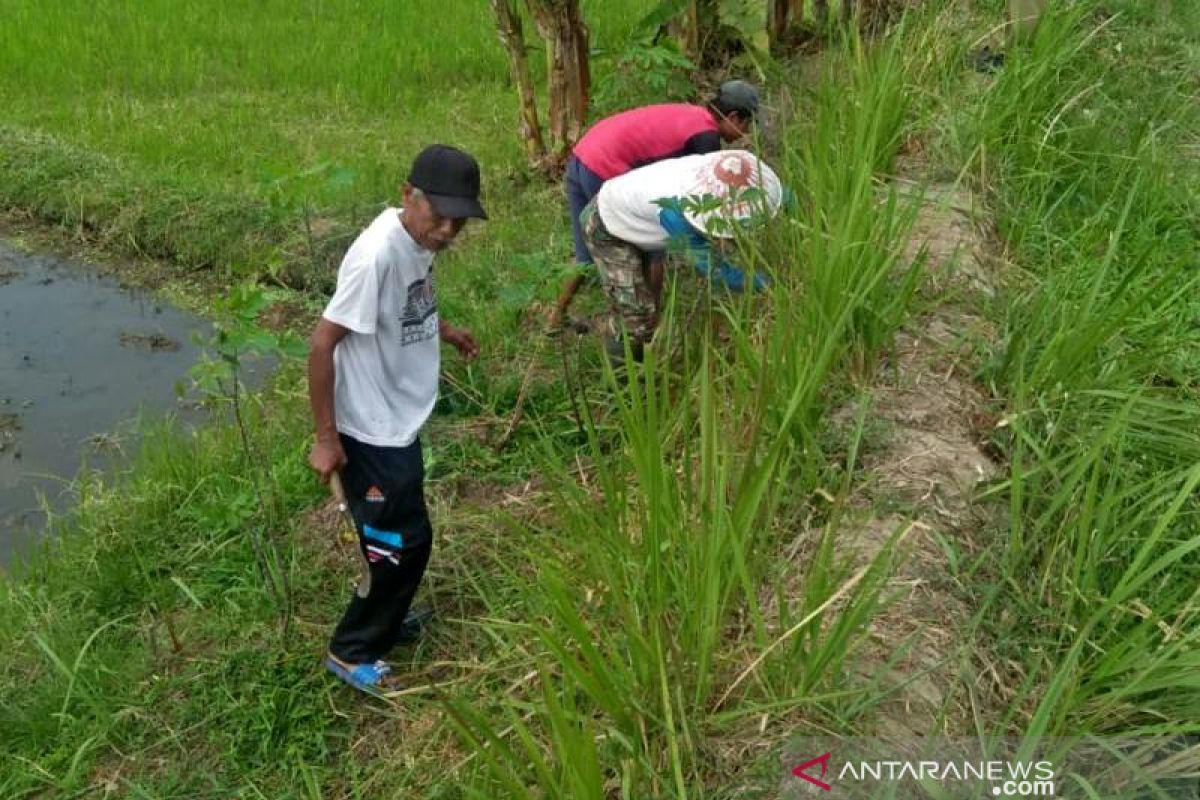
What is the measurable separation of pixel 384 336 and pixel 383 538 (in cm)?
49

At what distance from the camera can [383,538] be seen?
2.65 m

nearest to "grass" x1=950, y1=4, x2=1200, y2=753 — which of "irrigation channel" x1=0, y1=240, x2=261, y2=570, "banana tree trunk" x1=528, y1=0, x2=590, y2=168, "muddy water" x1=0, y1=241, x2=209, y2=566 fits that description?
"banana tree trunk" x1=528, y1=0, x2=590, y2=168

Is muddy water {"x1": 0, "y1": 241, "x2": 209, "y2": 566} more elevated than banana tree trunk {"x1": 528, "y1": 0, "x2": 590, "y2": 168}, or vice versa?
banana tree trunk {"x1": 528, "y1": 0, "x2": 590, "y2": 168}

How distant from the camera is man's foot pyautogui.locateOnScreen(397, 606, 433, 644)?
292 centimetres

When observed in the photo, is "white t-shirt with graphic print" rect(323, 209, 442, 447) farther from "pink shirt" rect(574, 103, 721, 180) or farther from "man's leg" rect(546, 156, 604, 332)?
"pink shirt" rect(574, 103, 721, 180)

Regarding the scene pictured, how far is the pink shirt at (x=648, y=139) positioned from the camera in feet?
13.4

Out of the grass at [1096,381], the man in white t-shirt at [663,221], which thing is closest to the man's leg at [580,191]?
the man in white t-shirt at [663,221]

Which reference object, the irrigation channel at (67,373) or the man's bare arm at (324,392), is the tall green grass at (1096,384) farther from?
the irrigation channel at (67,373)

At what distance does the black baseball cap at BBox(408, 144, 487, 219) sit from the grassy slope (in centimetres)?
50

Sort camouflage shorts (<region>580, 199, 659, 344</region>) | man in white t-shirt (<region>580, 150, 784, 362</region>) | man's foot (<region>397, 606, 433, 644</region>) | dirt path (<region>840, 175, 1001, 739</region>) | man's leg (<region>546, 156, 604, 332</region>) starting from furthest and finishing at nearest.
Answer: man's leg (<region>546, 156, 604, 332</region>)
camouflage shorts (<region>580, 199, 659, 344</region>)
man in white t-shirt (<region>580, 150, 784, 362</region>)
man's foot (<region>397, 606, 433, 644</region>)
dirt path (<region>840, 175, 1001, 739</region>)

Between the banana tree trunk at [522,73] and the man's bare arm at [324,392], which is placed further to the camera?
the banana tree trunk at [522,73]

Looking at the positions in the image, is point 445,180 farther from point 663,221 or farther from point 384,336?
point 663,221

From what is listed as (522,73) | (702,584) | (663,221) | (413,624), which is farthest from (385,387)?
(522,73)

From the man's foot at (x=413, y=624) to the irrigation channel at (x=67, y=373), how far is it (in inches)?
70.9
